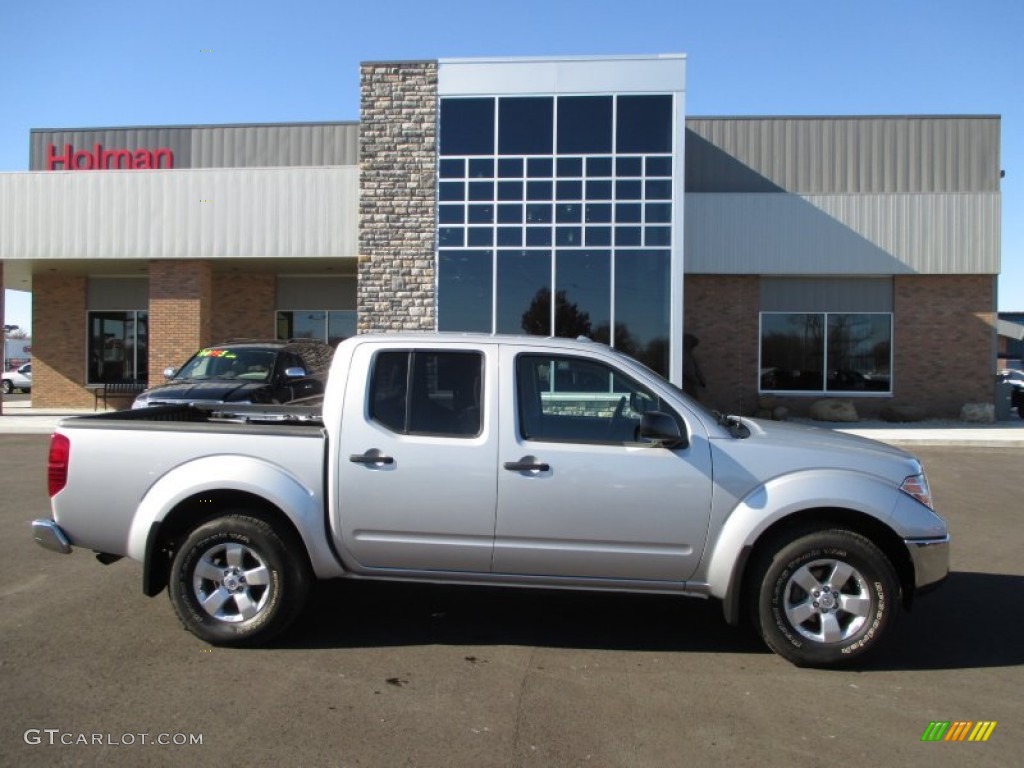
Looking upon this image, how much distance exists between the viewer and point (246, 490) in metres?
4.62

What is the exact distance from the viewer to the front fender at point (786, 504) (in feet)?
14.4

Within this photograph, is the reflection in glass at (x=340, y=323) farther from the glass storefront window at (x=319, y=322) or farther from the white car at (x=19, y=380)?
the white car at (x=19, y=380)

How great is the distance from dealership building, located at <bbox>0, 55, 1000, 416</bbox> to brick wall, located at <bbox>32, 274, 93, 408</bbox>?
0.07 metres

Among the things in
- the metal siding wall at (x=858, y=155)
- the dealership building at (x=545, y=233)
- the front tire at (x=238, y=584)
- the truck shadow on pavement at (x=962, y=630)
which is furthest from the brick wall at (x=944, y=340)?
the front tire at (x=238, y=584)

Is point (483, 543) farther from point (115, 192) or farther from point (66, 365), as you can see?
point (66, 365)

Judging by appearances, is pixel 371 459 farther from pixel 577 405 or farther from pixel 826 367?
pixel 826 367

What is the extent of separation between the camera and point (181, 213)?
20.2m

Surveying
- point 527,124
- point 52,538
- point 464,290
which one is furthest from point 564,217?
point 52,538

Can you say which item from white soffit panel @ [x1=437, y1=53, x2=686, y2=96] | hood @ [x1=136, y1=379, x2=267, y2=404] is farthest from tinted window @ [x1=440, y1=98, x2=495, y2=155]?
hood @ [x1=136, y1=379, x2=267, y2=404]

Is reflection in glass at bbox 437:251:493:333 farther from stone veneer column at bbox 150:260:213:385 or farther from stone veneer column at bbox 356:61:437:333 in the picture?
stone veneer column at bbox 150:260:213:385

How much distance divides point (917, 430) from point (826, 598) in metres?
16.1

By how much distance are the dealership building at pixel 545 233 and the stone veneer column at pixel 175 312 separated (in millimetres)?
63

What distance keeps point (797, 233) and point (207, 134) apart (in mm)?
16702

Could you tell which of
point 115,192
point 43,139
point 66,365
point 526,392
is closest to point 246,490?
point 526,392
